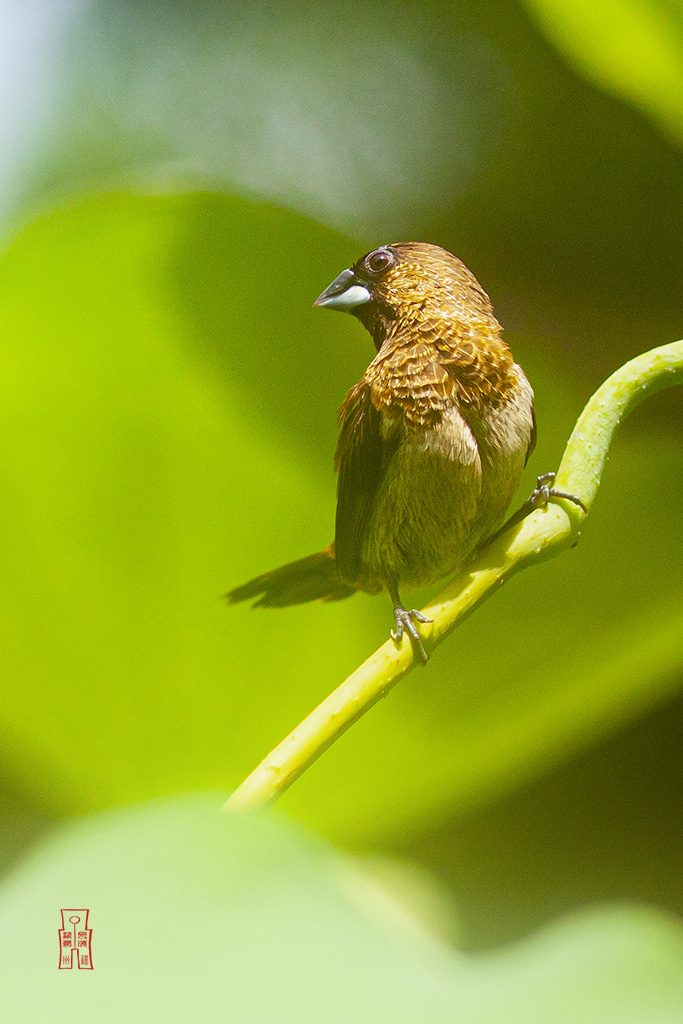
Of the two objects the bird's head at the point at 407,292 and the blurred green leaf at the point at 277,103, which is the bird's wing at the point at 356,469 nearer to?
the bird's head at the point at 407,292

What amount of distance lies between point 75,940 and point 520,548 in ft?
2.51

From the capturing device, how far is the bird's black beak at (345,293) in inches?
43.8

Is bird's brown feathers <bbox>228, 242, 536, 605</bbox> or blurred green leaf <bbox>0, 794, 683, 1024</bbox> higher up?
bird's brown feathers <bbox>228, 242, 536, 605</bbox>

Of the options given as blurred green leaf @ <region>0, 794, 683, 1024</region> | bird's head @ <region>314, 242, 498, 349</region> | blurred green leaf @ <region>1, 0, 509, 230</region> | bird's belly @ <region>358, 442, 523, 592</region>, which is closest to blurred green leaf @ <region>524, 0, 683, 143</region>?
blurred green leaf @ <region>1, 0, 509, 230</region>

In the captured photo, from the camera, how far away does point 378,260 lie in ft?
3.64

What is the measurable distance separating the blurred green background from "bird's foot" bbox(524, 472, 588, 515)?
3 centimetres

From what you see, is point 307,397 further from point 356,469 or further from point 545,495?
point 545,495

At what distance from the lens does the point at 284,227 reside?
3.76 feet

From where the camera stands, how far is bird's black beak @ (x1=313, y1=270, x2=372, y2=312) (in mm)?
1113

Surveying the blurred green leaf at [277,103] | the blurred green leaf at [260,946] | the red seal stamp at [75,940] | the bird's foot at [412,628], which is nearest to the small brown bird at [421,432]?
the bird's foot at [412,628]

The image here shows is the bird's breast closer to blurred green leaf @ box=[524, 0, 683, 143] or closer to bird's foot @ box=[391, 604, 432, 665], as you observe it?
bird's foot @ box=[391, 604, 432, 665]

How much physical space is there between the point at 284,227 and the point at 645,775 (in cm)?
91

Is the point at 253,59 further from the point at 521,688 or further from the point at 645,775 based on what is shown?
the point at 645,775

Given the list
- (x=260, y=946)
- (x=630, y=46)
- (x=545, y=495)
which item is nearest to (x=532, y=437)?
(x=545, y=495)
